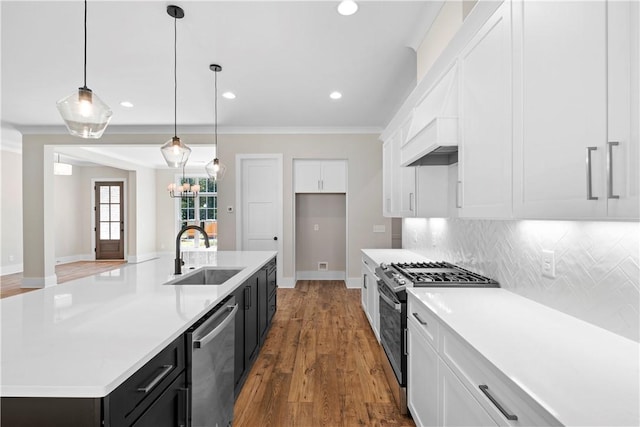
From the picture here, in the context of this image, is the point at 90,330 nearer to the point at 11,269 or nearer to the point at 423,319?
the point at 423,319

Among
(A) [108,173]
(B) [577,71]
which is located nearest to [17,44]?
(B) [577,71]

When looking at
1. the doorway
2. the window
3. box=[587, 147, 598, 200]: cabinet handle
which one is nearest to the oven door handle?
box=[587, 147, 598, 200]: cabinet handle

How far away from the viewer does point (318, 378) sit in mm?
2584

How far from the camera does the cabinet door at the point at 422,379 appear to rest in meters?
1.55

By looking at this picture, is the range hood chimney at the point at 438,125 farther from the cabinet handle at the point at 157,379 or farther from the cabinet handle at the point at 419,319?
the cabinet handle at the point at 157,379

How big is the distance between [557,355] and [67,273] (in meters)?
9.12

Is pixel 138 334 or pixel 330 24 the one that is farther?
pixel 330 24

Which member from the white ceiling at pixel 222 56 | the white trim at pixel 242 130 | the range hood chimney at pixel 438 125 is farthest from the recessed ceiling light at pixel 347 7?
the white trim at pixel 242 130

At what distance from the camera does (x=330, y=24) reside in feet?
8.71

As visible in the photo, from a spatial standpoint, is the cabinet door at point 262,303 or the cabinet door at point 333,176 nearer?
the cabinet door at point 262,303

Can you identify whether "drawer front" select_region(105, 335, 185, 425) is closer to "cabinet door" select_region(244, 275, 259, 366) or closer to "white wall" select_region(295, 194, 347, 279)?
"cabinet door" select_region(244, 275, 259, 366)

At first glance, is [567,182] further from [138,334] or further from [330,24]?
[330,24]

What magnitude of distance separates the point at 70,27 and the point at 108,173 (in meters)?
7.44

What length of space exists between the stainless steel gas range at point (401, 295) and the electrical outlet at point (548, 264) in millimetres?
440
